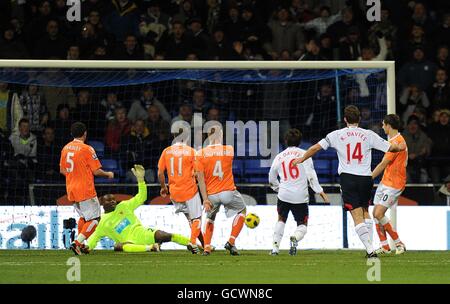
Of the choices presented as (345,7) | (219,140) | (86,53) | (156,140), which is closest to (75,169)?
(219,140)

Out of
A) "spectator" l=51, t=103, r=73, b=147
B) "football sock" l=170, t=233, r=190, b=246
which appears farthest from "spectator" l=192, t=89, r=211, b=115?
"football sock" l=170, t=233, r=190, b=246

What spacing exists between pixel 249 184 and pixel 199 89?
236 centimetres

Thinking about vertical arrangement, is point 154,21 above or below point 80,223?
above

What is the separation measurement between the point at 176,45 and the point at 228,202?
6244 millimetres

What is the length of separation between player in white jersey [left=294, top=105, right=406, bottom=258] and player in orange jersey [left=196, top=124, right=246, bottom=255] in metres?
2.21

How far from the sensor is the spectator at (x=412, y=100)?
2408 centimetres

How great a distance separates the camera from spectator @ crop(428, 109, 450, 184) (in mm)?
23000

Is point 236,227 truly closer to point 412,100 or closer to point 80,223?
point 80,223

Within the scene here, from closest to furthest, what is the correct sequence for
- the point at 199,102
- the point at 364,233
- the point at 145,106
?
1. the point at 364,233
2. the point at 199,102
3. the point at 145,106

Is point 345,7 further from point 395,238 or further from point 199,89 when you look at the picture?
point 395,238

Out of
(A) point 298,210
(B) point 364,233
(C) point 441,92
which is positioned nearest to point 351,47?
(C) point 441,92

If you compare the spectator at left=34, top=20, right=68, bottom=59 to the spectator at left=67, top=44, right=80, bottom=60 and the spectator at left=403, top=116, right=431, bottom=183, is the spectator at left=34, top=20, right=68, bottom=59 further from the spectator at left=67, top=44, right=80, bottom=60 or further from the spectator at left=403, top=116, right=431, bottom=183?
the spectator at left=403, top=116, right=431, bottom=183

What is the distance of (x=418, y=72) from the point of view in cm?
2464

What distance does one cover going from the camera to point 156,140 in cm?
2223
